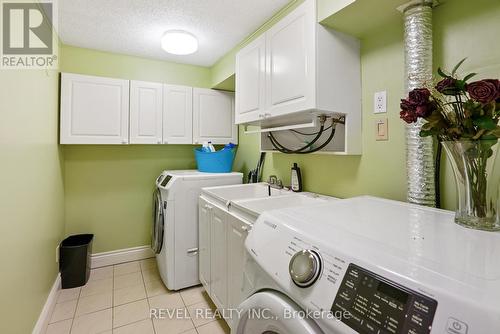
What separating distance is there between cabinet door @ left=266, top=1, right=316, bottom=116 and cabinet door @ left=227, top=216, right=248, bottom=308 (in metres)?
0.81

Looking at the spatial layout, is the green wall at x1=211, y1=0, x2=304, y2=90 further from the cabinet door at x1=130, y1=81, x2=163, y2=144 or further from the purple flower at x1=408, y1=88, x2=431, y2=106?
the purple flower at x1=408, y1=88, x2=431, y2=106

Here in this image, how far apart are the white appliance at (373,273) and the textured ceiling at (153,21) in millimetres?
1693

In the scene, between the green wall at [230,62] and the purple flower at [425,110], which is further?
the green wall at [230,62]

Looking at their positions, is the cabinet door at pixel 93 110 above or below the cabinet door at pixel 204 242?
above

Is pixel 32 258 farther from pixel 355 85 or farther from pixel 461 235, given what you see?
pixel 355 85

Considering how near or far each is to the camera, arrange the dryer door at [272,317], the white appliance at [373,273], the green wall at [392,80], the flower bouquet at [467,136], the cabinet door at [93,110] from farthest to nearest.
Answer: the cabinet door at [93,110], the green wall at [392,80], the flower bouquet at [467,136], the dryer door at [272,317], the white appliance at [373,273]

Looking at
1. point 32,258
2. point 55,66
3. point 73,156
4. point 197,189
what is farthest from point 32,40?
point 197,189

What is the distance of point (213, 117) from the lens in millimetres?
2939

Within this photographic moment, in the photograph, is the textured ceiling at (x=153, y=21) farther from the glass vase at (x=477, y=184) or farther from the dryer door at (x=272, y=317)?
the dryer door at (x=272, y=317)

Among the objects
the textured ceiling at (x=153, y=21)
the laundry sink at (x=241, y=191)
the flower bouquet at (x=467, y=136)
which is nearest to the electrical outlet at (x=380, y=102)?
the flower bouquet at (x=467, y=136)

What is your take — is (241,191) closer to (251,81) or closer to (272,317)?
(251,81)

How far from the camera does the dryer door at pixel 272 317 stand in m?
0.65

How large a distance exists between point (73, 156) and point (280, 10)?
2.47 m

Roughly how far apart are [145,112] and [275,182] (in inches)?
61.1
